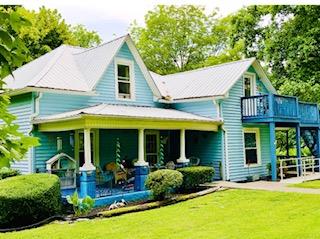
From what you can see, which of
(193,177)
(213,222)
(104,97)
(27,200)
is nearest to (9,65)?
(213,222)

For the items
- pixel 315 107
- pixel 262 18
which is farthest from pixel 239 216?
pixel 262 18

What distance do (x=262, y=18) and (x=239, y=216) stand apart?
1607 centimetres

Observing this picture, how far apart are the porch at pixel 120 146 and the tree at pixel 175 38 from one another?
16686 mm

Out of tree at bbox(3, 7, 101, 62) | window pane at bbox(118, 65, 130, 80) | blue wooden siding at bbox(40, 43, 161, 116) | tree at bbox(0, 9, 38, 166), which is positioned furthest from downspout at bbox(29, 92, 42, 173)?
tree at bbox(3, 7, 101, 62)

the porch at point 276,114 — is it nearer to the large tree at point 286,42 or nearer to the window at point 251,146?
the window at point 251,146

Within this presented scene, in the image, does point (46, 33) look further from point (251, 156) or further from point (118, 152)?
point (251, 156)

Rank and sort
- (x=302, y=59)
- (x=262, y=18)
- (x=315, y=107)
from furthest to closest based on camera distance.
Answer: (x=262, y=18), (x=302, y=59), (x=315, y=107)

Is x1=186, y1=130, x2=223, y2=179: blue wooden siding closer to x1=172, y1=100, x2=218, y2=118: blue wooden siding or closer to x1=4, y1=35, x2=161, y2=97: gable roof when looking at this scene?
x1=172, y1=100, x2=218, y2=118: blue wooden siding

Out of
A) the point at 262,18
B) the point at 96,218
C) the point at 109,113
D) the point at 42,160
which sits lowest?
the point at 96,218

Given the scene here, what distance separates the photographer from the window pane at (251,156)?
14.9 meters

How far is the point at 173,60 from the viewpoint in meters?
31.7

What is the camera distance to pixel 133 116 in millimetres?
10531

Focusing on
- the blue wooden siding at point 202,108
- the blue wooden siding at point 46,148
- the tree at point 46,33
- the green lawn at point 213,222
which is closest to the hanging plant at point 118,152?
the blue wooden siding at point 46,148

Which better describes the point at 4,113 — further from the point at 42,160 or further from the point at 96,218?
the point at 42,160
